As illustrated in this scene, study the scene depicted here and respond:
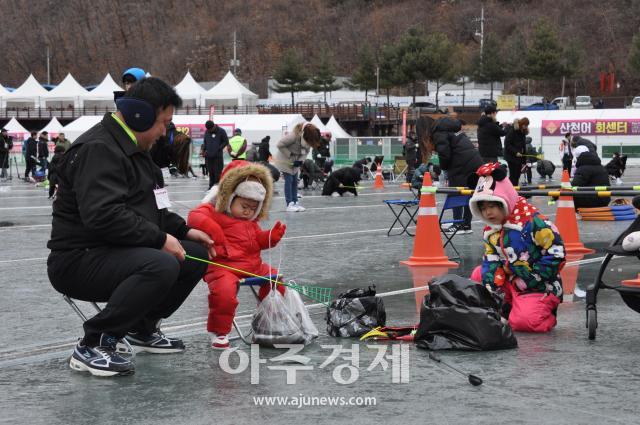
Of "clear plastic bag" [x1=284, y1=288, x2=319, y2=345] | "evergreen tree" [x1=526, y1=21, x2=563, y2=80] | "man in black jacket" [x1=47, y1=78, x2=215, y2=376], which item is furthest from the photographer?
"evergreen tree" [x1=526, y1=21, x2=563, y2=80]

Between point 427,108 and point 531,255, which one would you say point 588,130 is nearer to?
point 531,255

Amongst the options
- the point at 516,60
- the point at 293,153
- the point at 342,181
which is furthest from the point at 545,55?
the point at 293,153

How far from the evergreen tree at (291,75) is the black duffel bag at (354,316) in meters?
80.1

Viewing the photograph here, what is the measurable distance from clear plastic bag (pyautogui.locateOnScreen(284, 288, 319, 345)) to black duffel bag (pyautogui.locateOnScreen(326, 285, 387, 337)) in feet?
0.57

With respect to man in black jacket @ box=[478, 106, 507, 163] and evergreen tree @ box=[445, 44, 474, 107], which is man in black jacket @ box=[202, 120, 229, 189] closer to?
man in black jacket @ box=[478, 106, 507, 163]

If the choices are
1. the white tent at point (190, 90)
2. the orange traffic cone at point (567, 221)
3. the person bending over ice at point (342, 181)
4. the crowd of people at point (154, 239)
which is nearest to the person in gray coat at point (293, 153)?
the person bending over ice at point (342, 181)

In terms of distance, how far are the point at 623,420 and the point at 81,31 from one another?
131554 mm

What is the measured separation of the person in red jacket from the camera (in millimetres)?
6391

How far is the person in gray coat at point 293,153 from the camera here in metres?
18.1

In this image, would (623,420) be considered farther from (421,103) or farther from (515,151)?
(421,103)

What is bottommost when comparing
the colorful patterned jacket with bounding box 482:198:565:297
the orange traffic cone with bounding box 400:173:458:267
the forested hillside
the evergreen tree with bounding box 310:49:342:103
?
the orange traffic cone with bounding box 400:173:458:267

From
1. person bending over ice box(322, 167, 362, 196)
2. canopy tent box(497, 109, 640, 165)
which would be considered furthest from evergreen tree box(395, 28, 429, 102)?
person bending over ice box(322, 167, 362, 196)

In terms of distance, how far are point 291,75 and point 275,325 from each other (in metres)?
82.2

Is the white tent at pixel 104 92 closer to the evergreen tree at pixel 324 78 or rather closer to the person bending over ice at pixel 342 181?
the evergreen tree at pixel 324 78
